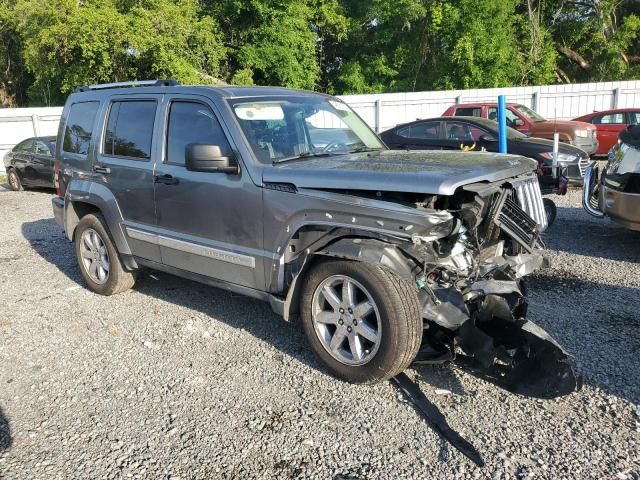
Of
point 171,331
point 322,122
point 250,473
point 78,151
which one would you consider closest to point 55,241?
point 78,151

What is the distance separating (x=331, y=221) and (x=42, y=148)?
1219cm

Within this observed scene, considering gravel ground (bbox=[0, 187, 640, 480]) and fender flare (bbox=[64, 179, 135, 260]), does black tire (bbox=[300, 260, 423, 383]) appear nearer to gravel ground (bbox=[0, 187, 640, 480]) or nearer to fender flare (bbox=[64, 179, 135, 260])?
gravel ground (bbox=[0, 187, 640, 480])

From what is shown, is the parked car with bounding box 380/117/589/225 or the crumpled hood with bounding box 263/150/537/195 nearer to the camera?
the crumpled hood with bounding box 263/150/537/195

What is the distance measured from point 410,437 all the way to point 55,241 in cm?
692

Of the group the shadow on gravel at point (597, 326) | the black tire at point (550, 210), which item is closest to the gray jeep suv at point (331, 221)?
the shadow on gravel at point (597, 326)

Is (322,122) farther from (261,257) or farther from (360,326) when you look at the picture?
(360,326)

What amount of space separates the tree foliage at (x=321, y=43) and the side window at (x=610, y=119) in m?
10.7

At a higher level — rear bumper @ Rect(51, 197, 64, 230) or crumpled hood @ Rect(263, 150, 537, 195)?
crumpled hood @ Rect(263, 150, 537, 195)

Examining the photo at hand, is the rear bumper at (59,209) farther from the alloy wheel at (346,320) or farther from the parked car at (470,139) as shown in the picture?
the parked car at (470,139)

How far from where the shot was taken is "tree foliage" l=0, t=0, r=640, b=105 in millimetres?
22984

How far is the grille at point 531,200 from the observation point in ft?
13.5

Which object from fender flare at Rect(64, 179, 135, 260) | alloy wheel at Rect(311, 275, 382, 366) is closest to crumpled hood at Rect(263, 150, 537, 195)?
alloy wheel at Rect(311, 275, 382, 366)

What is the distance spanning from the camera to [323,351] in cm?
377

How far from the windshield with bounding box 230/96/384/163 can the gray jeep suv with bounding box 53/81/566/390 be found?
0.01 meters
